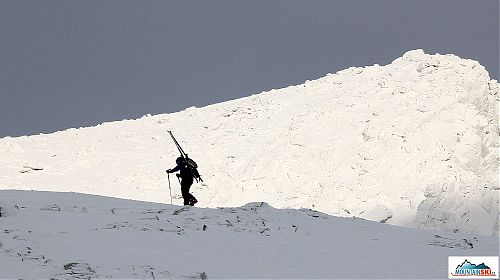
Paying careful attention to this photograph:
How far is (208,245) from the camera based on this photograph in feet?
34.2

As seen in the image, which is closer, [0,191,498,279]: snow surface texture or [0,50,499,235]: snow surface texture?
[0,191,498,279]: snow surface texture

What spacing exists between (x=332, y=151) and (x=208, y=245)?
2770 cm

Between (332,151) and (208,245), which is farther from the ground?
(332,151)

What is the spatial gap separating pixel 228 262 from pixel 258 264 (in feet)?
1.54

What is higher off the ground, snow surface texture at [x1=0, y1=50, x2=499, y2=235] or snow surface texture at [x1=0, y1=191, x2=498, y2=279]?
snow surface texture at [x1=0, y1=50, x2=499, y2=235]

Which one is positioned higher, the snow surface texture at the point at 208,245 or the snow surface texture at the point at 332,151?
the snow surface texture at the point at 332,151

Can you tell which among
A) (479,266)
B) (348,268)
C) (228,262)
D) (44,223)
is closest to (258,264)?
(228,262)

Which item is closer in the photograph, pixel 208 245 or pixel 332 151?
pixel 208 245

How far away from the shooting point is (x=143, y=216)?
12.9m

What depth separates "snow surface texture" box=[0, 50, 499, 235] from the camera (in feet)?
101

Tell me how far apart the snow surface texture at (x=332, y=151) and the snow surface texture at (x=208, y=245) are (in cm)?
1386

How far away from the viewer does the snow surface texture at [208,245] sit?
8547mm

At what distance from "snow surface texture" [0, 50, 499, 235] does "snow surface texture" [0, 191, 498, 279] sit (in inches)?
546

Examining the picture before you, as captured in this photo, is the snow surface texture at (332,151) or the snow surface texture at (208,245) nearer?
the snow surface texture at (208,245)
